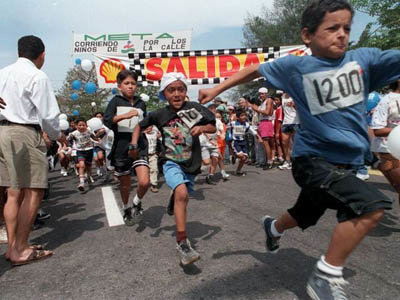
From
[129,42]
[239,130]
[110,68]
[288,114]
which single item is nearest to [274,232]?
[288,114]

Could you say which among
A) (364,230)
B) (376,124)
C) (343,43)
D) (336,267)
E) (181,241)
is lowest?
(181,241)

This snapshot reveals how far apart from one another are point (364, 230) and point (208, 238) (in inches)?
75.3

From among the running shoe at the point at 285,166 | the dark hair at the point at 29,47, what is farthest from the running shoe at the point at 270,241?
the running shoe at the point at 285,166

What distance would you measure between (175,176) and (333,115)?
1.57 meters

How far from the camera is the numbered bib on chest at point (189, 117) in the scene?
128 inches

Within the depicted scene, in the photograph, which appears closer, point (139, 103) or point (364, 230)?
point (364, 230)

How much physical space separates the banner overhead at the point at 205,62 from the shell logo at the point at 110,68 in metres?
0.45

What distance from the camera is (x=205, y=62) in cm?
1122

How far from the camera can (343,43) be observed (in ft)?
6.56

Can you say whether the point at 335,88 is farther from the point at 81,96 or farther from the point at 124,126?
the point at 81,96

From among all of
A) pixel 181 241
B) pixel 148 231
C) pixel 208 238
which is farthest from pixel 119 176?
pixel 181 241

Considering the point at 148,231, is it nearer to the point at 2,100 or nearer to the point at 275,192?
the point at 2,100

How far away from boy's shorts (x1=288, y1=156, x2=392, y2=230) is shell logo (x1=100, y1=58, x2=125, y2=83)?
32.3 ft

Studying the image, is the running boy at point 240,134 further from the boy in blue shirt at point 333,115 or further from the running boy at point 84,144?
the boy in blue shirt at point 333,115
